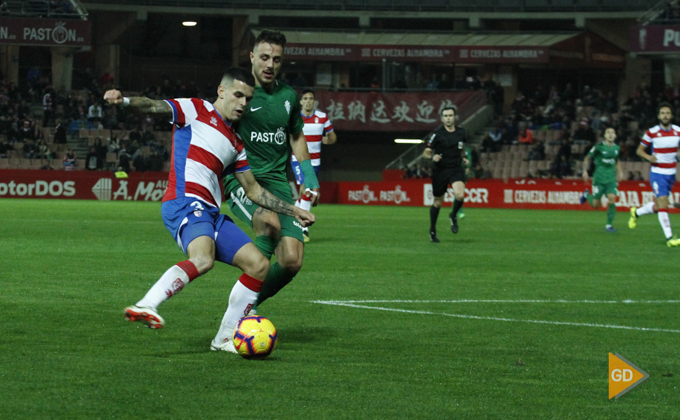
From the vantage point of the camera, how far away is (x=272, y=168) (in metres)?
7.08

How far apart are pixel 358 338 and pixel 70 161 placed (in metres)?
29.8

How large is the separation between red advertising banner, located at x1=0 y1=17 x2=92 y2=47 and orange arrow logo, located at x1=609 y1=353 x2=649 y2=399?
3564 centimetres

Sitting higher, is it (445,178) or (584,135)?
(584,135)

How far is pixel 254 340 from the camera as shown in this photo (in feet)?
18.2

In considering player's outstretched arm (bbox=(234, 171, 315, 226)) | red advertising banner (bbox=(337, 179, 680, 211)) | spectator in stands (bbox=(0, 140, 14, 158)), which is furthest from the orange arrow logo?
spectator in stands (bbox=(0, 140, 14, 158))

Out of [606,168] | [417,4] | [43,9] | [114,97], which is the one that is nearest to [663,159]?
[606,168]

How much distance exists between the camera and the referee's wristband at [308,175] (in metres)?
6.96

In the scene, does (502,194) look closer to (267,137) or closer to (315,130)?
(315,130)

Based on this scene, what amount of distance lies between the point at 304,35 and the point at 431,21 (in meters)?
8.04

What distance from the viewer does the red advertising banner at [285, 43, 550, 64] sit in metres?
40.2

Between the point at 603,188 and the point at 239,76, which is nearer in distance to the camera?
the point at 239,76

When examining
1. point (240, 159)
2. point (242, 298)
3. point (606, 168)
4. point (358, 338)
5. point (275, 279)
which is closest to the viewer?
point (242, 298)

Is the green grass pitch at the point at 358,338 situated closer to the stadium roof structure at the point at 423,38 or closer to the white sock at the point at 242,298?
the white sock at the point at 242,298

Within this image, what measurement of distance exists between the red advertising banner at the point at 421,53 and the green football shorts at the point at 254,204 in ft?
111
